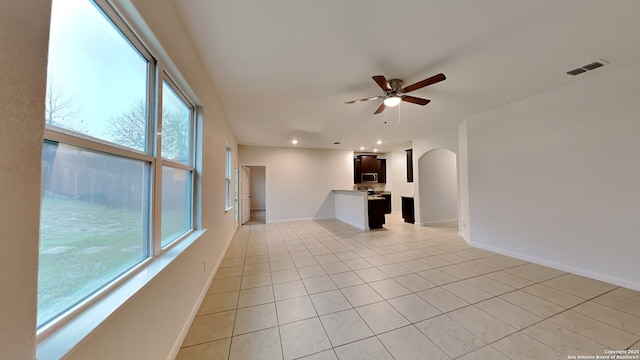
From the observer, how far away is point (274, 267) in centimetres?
326

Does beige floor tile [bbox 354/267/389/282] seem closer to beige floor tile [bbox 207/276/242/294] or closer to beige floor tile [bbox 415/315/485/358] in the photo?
beige floor tile [bbox 415/315/485/358]

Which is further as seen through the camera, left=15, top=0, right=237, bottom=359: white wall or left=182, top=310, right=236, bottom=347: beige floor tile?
left=182, top=310, right=236, bottom=347: beige floor tile

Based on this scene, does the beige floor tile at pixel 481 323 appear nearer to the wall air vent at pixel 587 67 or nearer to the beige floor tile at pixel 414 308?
the beige floor tile at pixel 414 308

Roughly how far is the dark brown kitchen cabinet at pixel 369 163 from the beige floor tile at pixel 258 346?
7.11 meters

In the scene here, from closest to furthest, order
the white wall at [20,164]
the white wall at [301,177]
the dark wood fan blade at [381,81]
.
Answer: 1. the white wall at [20,164]
2. the dark wood fan blade at [381,81]
3. the white wall at [301,177]

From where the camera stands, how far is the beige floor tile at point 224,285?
101 inches

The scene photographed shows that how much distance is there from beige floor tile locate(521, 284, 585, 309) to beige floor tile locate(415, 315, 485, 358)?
1.34 m

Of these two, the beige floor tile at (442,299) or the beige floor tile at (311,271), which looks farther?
the beige floor tile at (311,271)

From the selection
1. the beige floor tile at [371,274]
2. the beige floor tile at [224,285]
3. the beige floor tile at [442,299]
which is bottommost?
the beige floor tile at [442,299]

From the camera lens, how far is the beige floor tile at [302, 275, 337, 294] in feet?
8.41

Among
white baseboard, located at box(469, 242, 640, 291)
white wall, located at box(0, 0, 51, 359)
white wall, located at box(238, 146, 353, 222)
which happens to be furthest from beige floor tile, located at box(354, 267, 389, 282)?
white wall, located at box(238, 146, 353, 222)

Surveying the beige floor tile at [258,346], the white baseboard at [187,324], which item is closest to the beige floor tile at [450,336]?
the beige floor tile at [258,346]

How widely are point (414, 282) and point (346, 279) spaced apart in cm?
89

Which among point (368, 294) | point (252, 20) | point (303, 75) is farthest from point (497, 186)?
point (252, 20)
